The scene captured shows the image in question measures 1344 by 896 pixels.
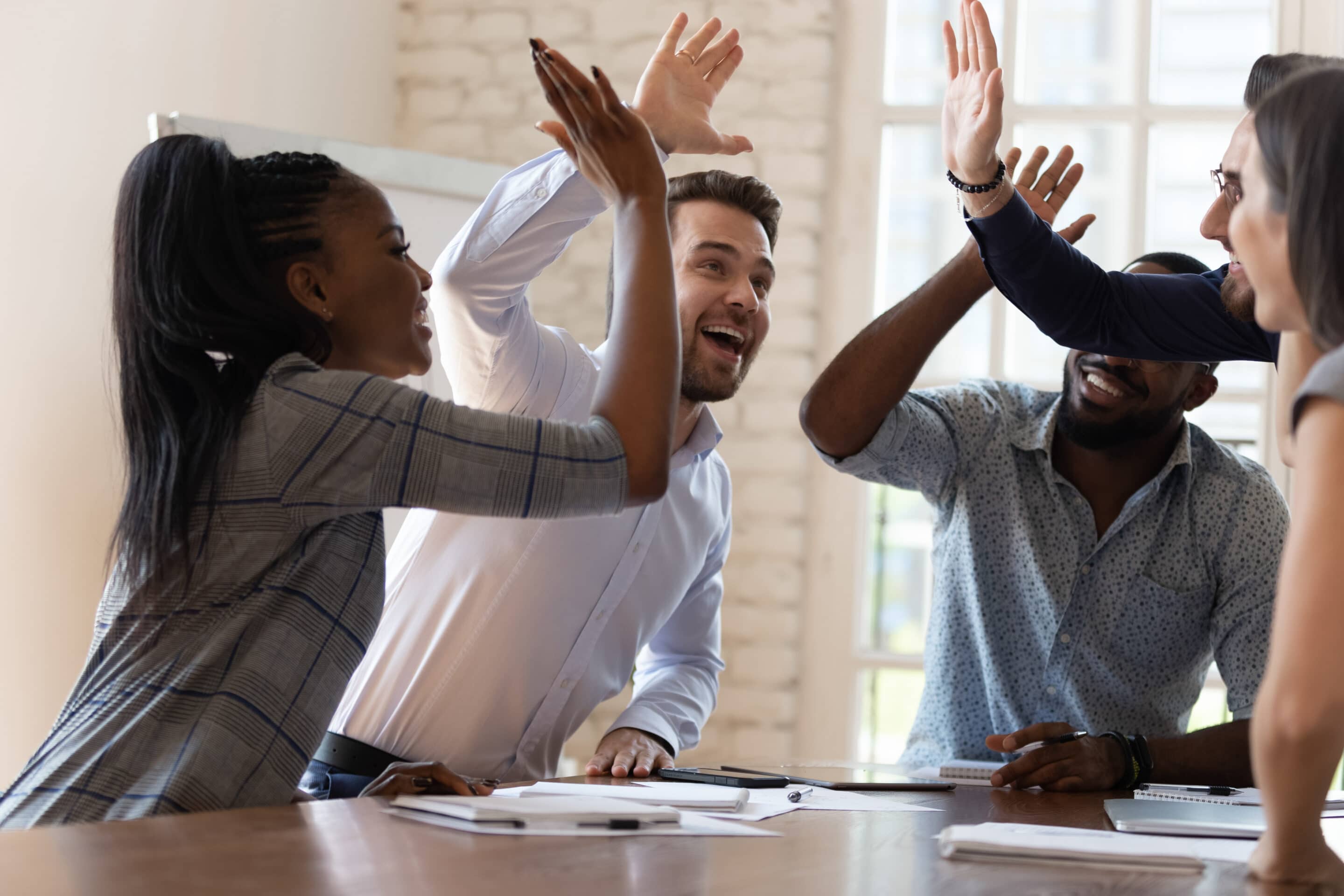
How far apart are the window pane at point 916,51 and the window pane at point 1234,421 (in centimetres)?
115

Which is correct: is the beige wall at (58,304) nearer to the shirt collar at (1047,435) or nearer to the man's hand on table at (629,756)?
the man's hand on table at (629,756)

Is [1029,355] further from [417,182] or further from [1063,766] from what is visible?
[1063,766]

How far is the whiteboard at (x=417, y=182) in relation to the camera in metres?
2.73

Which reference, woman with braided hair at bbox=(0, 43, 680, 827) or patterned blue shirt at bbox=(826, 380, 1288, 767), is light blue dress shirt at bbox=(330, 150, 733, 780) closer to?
woman with braided hair at bbox=(0, 43, 680, 827)

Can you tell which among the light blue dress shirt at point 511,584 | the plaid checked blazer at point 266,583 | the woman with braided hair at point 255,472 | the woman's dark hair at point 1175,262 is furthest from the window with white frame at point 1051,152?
the plaid checked blazer at point 266,583

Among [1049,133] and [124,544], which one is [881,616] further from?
[124,544]

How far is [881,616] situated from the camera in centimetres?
352

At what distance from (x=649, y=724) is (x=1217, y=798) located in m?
0.77

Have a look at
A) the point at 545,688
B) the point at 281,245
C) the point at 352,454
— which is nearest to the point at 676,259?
the point at 545,688

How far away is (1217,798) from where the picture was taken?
5.02 ft

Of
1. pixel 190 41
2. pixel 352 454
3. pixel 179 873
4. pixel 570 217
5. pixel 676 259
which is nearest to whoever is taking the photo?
pixel 179 873

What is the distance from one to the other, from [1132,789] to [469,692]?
0.91 meters

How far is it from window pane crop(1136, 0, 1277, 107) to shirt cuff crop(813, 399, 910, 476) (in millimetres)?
1919

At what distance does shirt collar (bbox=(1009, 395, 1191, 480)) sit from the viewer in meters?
2.11
